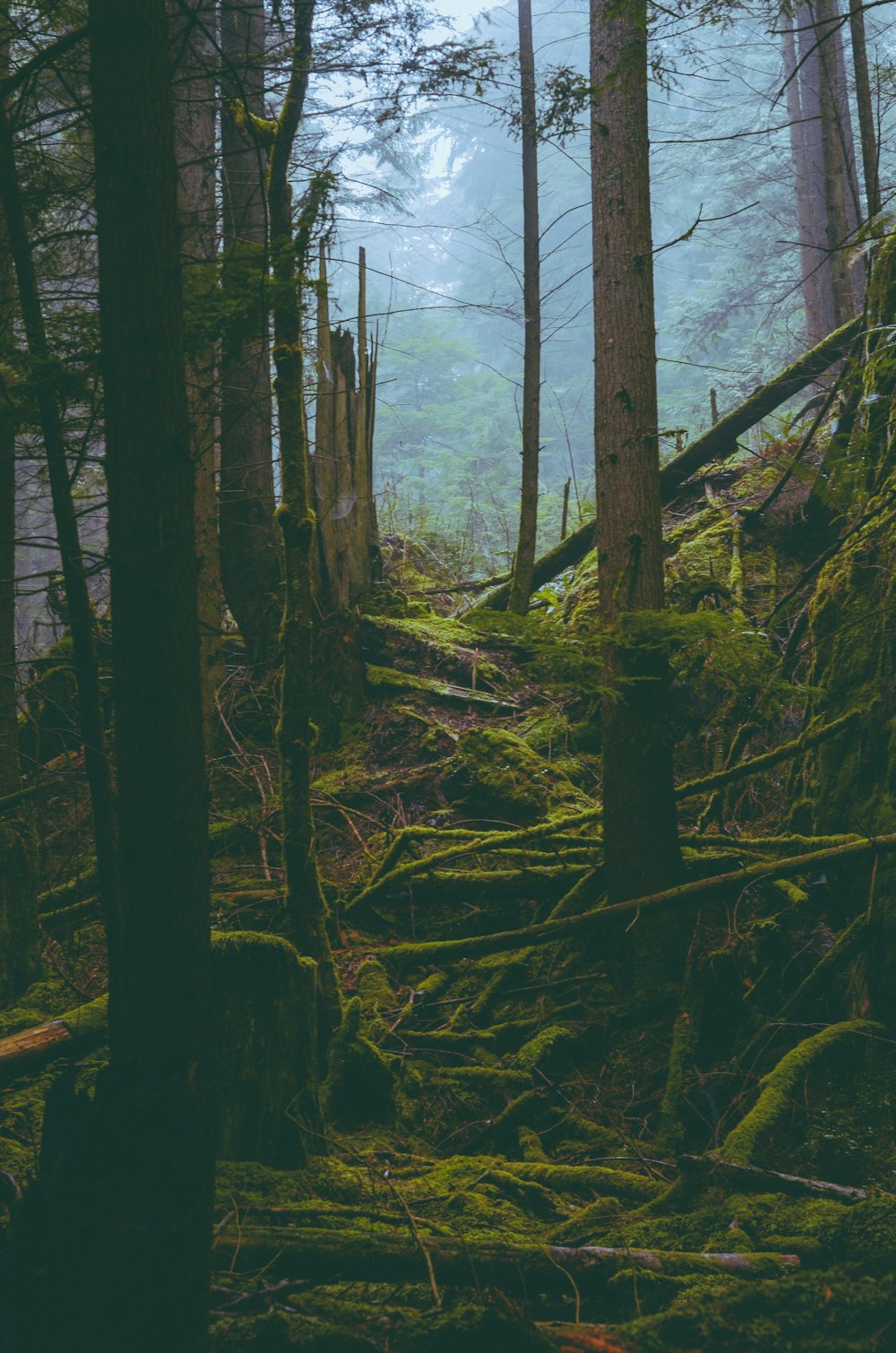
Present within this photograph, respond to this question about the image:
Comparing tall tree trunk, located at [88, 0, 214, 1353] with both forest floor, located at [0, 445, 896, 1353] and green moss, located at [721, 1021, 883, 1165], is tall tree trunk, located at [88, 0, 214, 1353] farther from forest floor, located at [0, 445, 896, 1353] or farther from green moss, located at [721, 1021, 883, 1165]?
green moss, located at [721, 1021, 883, 1165]

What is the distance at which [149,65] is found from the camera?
259 cm

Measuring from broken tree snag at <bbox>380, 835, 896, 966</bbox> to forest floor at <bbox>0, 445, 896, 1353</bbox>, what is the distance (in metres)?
0.02

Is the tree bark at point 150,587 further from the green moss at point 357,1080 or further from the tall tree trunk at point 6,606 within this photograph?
the tall tree trunk at point 6,606

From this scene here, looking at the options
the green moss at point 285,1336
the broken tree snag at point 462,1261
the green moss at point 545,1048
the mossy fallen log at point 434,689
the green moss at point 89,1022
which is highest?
the mossy fallen log at point 434,689

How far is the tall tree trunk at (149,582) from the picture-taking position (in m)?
2.52

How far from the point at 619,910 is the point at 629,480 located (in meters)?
2.51

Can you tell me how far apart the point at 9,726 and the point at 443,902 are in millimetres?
3069

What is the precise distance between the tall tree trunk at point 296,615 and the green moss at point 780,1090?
6.72ft

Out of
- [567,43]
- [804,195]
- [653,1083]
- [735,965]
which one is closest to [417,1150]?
[653,1083]

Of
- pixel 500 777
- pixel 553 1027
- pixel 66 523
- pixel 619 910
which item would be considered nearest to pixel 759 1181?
pixel 553 1027

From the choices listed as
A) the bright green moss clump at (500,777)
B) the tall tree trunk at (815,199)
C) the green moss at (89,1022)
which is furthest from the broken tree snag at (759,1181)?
the tall tree trunk at (815,199)

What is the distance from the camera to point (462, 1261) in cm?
264

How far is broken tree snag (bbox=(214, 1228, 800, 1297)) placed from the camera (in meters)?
2.60

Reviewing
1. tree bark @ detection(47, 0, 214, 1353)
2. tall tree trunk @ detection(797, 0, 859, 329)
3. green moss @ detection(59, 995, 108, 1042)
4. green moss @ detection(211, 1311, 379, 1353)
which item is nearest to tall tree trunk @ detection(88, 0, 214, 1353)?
tree bark @ detection(47, 0, 214, 1353)
